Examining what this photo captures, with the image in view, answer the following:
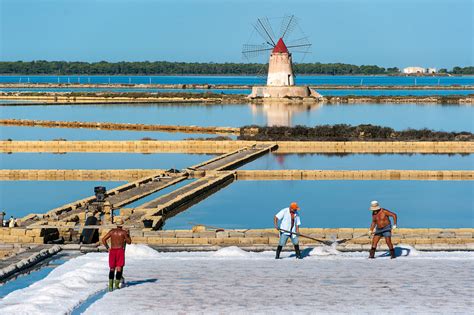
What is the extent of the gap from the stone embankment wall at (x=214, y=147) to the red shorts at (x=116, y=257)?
2712 centimetres

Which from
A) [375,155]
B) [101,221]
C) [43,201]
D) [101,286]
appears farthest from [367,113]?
[101,286]

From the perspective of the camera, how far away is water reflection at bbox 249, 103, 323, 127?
204 feet

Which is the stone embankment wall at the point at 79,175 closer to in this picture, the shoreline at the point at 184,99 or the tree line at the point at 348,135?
the tree line at the point at 348,135

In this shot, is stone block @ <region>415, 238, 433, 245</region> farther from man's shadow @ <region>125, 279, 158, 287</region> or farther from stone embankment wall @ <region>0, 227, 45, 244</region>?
stone embankment wall @ <region>0, 227, 45, 244</region>

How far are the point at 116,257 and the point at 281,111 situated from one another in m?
61.5

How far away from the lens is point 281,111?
73.3 m

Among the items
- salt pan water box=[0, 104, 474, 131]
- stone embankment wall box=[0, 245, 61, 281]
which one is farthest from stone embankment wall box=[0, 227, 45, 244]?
salt pan water box=[0, 104, 474, 131]

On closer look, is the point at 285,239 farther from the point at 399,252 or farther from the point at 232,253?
the point at 399,252

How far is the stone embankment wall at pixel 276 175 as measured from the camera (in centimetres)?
3019

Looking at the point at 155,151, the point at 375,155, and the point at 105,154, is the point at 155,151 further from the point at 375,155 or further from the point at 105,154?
the point at 375,155

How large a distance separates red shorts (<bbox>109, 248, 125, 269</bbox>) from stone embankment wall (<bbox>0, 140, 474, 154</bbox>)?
2712 cm

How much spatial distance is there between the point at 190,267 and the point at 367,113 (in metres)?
60.8

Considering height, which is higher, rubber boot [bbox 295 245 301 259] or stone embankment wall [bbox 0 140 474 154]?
stone embankment wall [bbox 0 140 474 154]

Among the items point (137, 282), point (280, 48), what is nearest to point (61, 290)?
point (137, 282)
